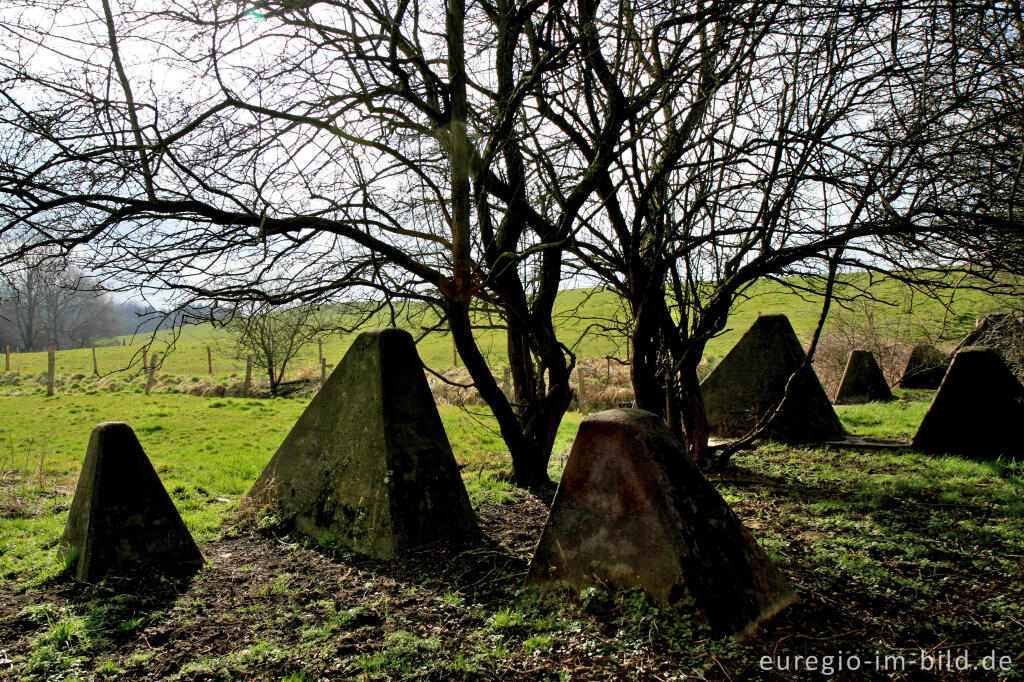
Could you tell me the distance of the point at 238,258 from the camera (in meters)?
5.36

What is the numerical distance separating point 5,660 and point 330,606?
185 centimetres

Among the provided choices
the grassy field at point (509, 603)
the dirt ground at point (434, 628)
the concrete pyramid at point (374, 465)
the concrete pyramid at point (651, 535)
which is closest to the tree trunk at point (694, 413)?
the grassy field at point (509, 603)

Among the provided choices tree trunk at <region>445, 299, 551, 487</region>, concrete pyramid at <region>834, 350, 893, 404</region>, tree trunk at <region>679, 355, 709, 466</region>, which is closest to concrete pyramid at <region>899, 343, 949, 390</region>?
concrete pyramid at <region>834, 350, 893, 404</region>

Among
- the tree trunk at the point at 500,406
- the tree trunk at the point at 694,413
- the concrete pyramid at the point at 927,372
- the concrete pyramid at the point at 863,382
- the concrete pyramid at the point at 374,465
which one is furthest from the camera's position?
the concrete pyramid at the point at 927,372

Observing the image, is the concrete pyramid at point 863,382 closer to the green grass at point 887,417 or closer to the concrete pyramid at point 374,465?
the green grass at point 887,417

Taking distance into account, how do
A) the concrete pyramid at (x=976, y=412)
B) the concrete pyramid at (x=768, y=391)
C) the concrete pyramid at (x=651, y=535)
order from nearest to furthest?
the concrete pyramid at (x=651, y=535) < the concrete pyramid at (x=976, y=412) < the concrete pyramid at (x=768, y=391)

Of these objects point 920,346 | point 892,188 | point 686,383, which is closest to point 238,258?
point 686,383

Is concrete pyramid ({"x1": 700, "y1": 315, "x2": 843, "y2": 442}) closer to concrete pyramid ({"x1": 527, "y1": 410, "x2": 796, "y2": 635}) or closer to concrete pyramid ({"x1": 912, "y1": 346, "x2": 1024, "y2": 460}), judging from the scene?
concrete pyramid ({"x1": 912, "y1": 346, "x2": 1024, "y2": 460})

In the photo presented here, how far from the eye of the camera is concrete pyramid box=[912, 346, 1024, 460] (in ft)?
24.2

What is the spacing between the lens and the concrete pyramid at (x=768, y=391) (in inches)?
371

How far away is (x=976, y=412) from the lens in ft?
24.9

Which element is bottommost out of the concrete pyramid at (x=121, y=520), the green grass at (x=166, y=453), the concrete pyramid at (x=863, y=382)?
the green grass at (x=166, y=453)

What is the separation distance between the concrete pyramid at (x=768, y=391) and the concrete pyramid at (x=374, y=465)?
622cm

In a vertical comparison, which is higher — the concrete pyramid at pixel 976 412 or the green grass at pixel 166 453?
the concrete pyramid at pixel 976 412
